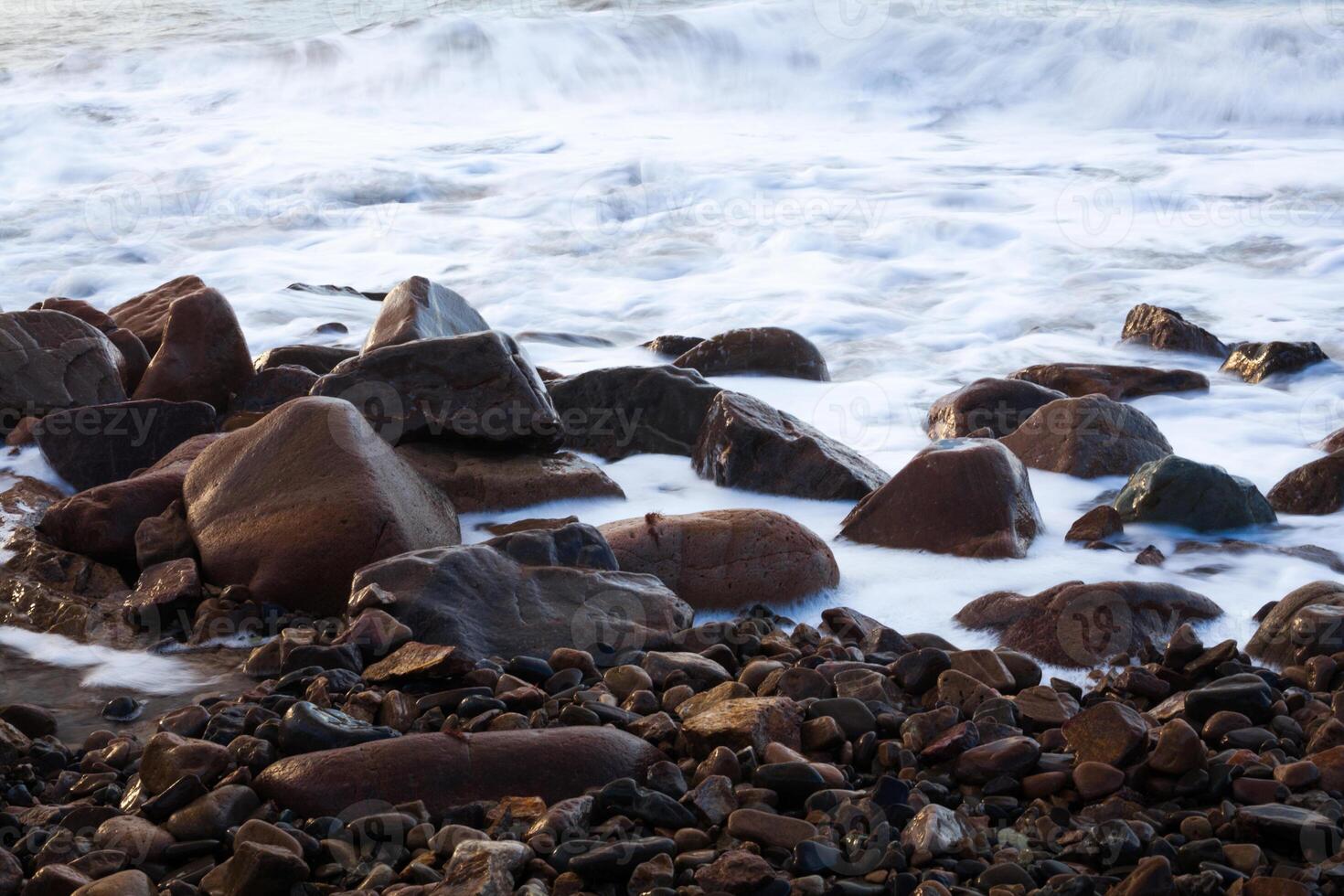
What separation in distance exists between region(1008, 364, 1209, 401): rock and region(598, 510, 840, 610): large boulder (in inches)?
88.2

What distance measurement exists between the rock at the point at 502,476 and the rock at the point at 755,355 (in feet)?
5.00

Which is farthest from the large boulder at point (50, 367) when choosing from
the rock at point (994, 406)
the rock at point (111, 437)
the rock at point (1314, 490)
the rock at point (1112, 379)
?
the rock at point (1314, 490)

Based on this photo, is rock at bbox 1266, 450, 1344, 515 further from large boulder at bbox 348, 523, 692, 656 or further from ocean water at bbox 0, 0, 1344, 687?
large boulder at bbox 348, 523, 692, 656

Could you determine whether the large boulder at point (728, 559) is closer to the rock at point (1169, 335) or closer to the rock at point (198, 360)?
the rock at point (198, 360)

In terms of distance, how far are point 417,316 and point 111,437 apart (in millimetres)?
1087

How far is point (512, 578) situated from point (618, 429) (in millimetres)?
1573

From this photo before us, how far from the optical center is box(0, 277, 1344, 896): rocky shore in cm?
202

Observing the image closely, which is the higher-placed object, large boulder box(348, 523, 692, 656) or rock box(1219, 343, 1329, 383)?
large boulder box(348, 523, 692, 656)

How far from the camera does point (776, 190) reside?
10281 mm

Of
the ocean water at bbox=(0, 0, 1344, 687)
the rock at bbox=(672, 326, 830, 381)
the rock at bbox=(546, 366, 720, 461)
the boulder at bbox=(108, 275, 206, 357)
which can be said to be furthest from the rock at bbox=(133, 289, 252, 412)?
the rock at bbox=(672, 326, 830, 381)

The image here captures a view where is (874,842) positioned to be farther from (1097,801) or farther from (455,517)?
(455,517)

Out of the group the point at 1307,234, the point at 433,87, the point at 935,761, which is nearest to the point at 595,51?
the point at 433,87

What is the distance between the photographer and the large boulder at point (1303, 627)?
274 centimetres

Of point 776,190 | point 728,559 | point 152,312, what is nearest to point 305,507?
point 728,559
